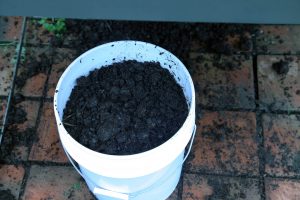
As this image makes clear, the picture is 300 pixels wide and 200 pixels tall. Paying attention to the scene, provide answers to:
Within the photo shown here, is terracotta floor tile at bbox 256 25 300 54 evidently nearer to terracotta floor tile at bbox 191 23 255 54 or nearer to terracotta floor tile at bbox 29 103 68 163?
terracotta floor tile at bbox 191 23 255 54

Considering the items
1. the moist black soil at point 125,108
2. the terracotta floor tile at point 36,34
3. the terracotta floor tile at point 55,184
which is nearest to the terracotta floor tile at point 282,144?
the moist black soil at point 125,108

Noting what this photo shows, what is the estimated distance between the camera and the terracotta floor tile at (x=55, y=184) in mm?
1860

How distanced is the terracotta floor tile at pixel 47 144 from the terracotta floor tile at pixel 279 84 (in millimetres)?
983

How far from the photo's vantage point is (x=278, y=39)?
2.25m

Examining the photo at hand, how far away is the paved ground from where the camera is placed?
6.14 feet

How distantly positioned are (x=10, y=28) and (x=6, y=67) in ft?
0.85

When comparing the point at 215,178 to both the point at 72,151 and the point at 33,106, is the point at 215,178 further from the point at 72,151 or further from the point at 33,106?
the point at 33,106

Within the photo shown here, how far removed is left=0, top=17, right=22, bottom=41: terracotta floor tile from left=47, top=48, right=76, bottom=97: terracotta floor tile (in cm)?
26

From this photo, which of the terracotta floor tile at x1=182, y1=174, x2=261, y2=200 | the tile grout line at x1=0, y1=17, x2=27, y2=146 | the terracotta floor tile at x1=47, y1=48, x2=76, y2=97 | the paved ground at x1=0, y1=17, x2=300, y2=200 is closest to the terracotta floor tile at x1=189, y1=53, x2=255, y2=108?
the paved ground at x1=0, y1=17, x2=300, y2=200

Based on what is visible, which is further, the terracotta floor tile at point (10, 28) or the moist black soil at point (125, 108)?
the terracotta floor tile at point (10, 28)

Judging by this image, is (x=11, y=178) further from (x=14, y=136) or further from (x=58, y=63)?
(x=58, y=63)

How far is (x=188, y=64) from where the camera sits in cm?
217

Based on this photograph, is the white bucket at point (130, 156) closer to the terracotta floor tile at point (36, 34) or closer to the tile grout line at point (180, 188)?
the tile grout line at point (180, 188)

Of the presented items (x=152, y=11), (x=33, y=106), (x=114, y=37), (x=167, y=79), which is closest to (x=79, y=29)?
(x=114, y=37)
